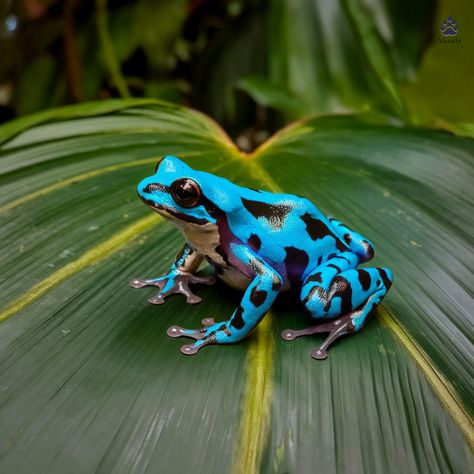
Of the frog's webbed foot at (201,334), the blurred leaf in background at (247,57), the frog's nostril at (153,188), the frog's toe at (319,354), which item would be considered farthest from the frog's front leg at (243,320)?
the blurred leaf in background at (247,57)

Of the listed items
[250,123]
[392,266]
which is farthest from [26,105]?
[392,266]

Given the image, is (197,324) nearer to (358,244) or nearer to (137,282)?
(137,282)

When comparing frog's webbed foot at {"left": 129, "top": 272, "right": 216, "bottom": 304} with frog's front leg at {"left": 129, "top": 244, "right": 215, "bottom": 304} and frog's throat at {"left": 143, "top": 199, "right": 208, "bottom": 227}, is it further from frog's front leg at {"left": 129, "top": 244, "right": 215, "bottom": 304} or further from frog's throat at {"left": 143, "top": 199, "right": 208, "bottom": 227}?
frog's throat at {"left": 143, "top": 199, "right": 208, "bottom": 227}

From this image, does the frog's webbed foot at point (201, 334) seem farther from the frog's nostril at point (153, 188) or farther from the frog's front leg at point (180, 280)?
the frog's nostril at point (153, 188)

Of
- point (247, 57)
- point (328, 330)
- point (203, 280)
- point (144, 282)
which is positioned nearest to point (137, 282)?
point (144, 282)

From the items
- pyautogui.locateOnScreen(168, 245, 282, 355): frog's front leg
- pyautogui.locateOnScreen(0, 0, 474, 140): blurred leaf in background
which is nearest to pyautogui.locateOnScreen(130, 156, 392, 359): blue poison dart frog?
pyautogui.locateOnScreen(168, 245, 282, 355): frog's front leg

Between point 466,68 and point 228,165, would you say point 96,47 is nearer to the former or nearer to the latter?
point 228,165

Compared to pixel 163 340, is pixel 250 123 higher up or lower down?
lower down
